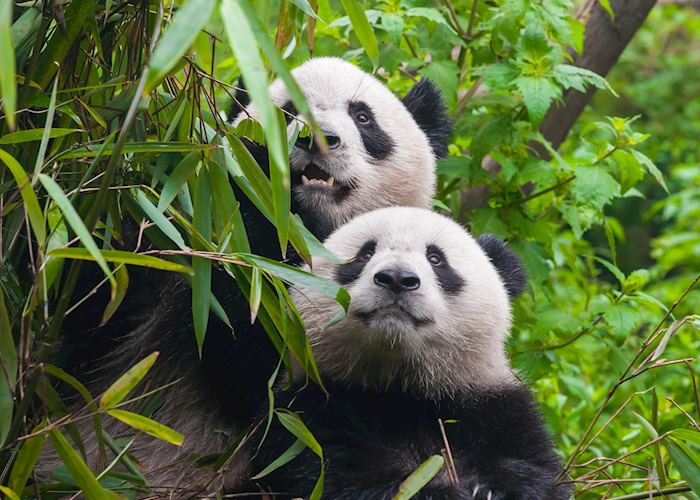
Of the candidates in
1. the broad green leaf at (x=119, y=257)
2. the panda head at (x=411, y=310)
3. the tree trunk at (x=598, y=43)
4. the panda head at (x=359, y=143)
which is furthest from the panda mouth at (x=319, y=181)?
the tree trunk at (x=598, y=43)

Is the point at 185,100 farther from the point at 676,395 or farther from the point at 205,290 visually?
the point at 676,395

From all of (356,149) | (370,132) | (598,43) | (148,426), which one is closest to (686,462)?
(148,426)

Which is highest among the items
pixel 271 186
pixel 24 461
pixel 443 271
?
pixel 271 186

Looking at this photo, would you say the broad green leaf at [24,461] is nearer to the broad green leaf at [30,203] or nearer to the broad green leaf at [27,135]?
the broad green leaf at [30,203]

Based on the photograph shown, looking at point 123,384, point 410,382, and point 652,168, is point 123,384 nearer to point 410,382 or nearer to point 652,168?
point 410,382

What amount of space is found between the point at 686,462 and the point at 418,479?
0.70 m

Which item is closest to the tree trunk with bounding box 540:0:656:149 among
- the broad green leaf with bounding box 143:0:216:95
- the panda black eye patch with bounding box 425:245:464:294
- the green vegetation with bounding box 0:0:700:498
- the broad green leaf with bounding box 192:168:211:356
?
the green vegetation with bounding box 0:0:700:498

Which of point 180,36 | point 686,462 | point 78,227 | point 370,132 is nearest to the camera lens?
point 180,36

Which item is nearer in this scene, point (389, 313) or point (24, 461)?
point (24, 461)

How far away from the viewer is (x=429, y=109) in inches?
155

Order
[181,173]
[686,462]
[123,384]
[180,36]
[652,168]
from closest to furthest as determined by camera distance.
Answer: [180,36]
[123,384]
[181,173]
[686,462]
[652,168]

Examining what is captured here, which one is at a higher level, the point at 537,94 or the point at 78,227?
the point at 78,227

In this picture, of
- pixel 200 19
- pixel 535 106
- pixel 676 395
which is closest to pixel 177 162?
pixel 200 19

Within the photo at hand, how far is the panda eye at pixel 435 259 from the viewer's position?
2.98 m
